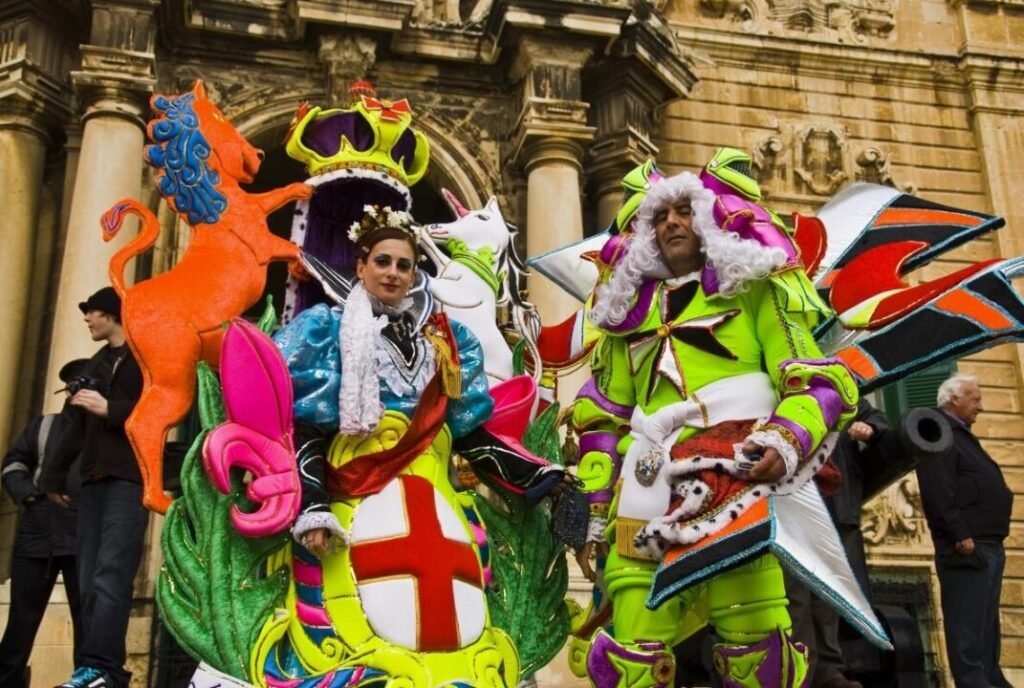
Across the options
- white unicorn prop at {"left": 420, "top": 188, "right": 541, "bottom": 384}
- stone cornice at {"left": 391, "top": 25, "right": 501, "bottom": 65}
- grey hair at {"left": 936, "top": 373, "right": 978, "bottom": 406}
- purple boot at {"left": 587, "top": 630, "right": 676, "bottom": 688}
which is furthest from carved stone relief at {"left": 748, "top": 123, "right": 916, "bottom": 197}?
purple boot at {"left": 587, "top": 630, "right": 676, "bottom": 688}

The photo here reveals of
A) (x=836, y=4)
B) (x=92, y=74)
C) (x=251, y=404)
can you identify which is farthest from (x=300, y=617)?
(x=836, y=4)

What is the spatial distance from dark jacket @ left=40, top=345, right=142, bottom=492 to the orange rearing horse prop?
0.71m

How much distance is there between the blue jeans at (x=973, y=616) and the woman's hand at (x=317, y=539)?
2.97 m

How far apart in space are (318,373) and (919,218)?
2.57m

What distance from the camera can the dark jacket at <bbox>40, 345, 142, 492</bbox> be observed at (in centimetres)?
429

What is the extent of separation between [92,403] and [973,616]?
3.76 metres

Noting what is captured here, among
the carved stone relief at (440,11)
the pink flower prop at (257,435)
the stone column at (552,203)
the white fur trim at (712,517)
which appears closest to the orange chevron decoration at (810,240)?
the white fur trim at (712,517)

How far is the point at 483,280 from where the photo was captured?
4.61m

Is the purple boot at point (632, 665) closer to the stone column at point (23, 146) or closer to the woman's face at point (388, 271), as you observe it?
the woman's face at point (388, 271)

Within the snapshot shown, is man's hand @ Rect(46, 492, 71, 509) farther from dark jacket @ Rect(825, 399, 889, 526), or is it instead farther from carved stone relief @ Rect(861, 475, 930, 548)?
carved stone relief @ Rect(861, 475, 930, 548)

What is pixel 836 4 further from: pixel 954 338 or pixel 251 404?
pixel 251 404

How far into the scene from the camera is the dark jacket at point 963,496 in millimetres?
4812

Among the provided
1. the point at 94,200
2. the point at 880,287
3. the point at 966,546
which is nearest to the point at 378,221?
the point at 880,287

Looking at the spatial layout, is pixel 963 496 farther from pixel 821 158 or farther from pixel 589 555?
pixel 821 158
